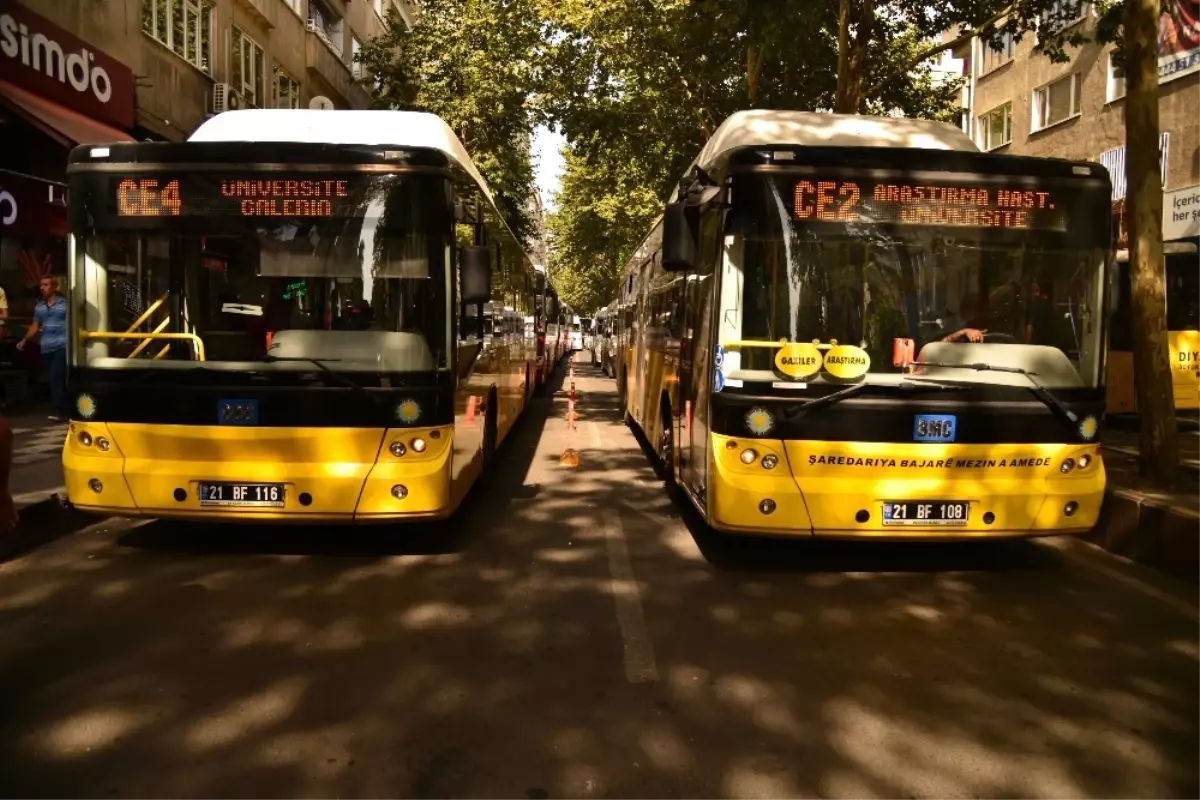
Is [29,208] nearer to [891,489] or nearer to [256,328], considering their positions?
[256,328]

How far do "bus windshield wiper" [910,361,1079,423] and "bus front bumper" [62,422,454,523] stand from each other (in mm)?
3376

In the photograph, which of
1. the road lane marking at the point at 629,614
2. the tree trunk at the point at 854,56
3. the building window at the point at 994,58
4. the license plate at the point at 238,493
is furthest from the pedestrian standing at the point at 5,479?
the building window at the point at 994,58

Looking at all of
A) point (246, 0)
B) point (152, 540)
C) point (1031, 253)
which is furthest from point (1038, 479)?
point (246, 0)

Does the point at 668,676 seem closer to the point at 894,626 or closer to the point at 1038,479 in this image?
the point at 894,626

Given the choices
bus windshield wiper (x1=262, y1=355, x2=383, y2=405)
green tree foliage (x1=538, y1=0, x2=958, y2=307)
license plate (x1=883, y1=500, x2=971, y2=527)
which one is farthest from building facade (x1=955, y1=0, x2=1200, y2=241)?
bus windshield wiper (x1=262, y1=355, x2=383, y2=405)

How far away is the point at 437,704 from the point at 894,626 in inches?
104

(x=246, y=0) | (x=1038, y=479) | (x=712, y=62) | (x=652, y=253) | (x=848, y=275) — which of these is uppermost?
(x=246, y=0)

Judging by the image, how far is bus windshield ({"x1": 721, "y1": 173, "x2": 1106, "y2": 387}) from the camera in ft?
19.6

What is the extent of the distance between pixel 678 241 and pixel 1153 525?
160 inches

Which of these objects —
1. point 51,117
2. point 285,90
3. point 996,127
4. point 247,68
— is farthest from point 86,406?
point 996,127

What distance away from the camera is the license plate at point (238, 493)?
6.09 m

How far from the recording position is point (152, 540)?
6.87 meters

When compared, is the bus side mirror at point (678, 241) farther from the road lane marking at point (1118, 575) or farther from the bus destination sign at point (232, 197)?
the road lane marking at point (1118, 575)

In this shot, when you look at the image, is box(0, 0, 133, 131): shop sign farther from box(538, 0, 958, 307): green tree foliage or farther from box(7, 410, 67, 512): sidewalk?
box(538, 0, 958, 307): green tree foliage
